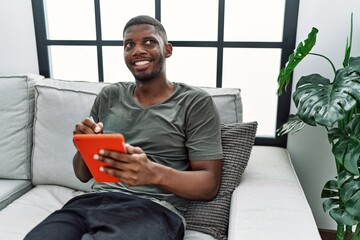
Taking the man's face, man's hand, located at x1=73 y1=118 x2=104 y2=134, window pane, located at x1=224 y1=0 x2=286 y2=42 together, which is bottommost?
man's hand, located at x1=73 y1=118 x2=104 y2=134

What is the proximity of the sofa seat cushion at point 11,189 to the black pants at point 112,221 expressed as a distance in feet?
1.56

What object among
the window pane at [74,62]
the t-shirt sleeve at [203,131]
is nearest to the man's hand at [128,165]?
the t-shirt sleeve at [203,131]

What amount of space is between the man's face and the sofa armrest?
531mm

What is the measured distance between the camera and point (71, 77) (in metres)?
1.90

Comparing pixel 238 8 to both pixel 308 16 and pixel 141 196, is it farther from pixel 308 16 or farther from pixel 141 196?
pixel 141 196

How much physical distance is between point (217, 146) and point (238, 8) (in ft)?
2.72

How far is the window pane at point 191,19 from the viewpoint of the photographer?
1646 mm

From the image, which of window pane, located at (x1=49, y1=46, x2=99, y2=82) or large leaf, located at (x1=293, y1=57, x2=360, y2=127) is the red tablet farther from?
window pane, located at (x1=49, y1=46, x2=99, y2=82)

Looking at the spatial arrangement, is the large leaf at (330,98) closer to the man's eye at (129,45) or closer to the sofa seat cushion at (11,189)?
the man's eye at (129,45)

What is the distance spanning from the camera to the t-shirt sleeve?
3.62 ft

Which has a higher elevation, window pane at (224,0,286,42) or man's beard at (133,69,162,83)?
window pane at (224,0,286,42)

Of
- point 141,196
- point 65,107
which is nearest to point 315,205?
point 141,196

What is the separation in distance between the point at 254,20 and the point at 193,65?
1.25 feet

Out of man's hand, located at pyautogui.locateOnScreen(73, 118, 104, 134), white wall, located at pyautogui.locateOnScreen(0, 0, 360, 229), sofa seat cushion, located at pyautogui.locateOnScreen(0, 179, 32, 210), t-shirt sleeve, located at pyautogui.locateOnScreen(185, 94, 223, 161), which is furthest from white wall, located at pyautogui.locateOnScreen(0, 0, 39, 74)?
t-shirt sleeve, located at pyautogui.locateOnScreen(185, 94, 223, 161)
